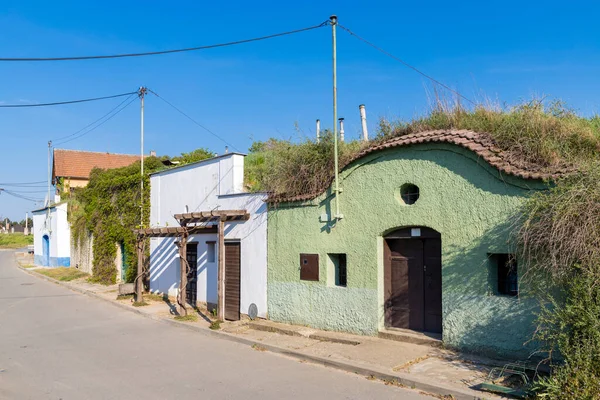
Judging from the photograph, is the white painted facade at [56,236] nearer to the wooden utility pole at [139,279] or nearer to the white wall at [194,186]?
the white wall at [194,186]

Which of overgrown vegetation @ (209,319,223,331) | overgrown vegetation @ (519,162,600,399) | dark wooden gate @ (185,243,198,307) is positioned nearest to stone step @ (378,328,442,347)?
overgrown vegetation @ (519,162,600,399)

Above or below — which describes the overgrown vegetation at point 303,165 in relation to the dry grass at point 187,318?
above

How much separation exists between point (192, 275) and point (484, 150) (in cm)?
1038

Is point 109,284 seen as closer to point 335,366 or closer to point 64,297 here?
point 64,297

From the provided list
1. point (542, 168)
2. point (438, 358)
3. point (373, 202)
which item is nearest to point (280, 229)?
point (373, 202)

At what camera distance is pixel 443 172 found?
369 inches

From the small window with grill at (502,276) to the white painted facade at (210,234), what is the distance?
610 cm

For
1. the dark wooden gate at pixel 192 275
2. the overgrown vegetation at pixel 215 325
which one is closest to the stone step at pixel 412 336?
the overgrown vegetation at pixel 215 325

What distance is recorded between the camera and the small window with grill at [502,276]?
27.8 feet

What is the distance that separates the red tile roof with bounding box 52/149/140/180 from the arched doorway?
38756mm

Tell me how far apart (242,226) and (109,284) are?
11901 millimetres

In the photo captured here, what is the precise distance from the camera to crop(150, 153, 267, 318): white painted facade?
1320cm

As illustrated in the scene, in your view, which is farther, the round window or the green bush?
the round window

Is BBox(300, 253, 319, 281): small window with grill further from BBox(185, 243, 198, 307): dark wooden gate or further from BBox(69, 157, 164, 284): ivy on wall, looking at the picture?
BBox(69, 157, 164, 284): ivy on wall
